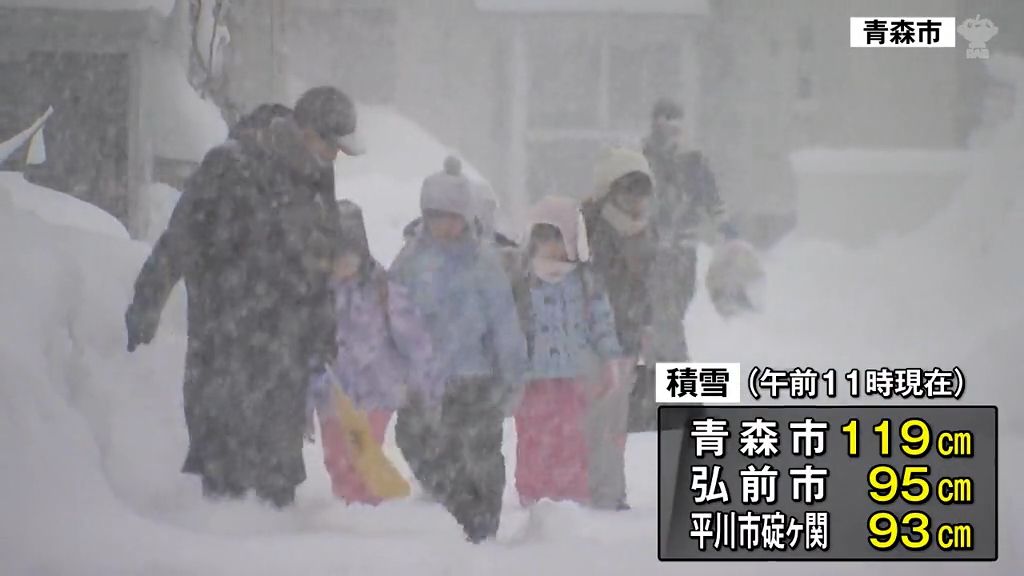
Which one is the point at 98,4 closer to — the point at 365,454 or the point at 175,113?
the point at 175,113

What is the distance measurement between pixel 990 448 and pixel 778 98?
117cm

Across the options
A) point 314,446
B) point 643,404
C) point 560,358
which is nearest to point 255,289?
point 314,446

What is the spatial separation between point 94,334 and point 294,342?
0.56 metres

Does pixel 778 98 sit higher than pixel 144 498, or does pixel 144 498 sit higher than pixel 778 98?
pixel 778 98

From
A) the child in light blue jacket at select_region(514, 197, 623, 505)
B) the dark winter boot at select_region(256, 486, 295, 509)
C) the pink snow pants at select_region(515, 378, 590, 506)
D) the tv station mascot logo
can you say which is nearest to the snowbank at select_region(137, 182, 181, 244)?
the dark winter boot at select_region(256, 486, 295, 509)

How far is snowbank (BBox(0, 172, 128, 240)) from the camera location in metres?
2.73

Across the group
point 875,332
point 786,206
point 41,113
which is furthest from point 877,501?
point 41,113

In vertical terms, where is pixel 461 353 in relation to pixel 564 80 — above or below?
below

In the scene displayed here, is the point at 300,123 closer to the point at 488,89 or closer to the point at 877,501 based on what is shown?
the point at 488,89

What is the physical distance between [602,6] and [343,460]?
1.47m

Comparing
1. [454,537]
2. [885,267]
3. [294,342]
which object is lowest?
[454,537]

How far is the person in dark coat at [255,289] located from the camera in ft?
8.87

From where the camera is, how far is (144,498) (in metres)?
2.72

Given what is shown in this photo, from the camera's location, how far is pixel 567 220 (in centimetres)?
272
